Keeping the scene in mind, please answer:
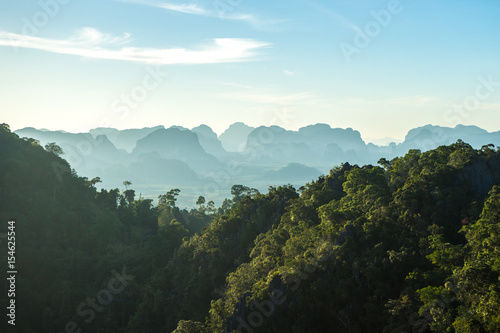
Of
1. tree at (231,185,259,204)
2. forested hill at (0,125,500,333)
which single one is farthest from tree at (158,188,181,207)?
forested hill at (0,125,500,333)

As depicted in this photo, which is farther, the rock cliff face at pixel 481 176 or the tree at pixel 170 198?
the tree at pixel 170 198

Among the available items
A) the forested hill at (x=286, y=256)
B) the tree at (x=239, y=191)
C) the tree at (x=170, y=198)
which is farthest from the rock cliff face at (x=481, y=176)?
the tree at (x=170, y=198)

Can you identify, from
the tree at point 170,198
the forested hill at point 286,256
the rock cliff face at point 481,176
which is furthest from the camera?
the tree at point 170,198

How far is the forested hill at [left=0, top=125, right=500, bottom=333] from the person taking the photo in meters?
26.0

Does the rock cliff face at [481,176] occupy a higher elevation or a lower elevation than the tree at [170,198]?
higher

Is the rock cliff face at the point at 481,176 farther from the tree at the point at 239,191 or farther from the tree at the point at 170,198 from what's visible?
the tree at the point at 170,198

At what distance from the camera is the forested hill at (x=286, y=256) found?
2600 centimetres

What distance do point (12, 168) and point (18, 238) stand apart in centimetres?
1542

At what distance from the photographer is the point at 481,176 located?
122 ft

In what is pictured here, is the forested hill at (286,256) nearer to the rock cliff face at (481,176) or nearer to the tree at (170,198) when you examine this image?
the rock cliff face at (481,176)

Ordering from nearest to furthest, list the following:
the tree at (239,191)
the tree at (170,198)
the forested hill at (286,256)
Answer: the forested hill at (286,256) < the tree at (170,198) < the tree at (239,191)

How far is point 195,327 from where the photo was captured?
3080cm

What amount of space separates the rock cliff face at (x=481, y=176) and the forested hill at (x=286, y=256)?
12cm

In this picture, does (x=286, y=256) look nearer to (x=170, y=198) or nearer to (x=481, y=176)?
(x=481, y=176)
